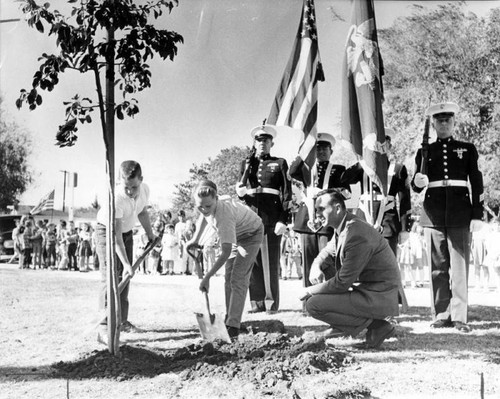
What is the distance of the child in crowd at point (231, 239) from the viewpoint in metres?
4.54

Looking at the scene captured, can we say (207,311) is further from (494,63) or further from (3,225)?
(3,225)

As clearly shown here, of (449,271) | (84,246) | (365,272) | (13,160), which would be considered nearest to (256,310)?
(449,271)

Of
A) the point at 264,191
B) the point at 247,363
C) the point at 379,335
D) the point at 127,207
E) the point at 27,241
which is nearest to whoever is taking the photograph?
the point at 247,363

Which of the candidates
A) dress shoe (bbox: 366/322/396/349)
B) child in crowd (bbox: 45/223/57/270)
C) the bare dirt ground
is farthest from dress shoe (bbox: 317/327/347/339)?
child in crowd (bbox: 45/223/57/270)

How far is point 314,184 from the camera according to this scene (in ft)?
20.9

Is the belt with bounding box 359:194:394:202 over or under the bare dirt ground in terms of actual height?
over

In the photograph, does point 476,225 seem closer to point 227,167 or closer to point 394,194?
point 394,194

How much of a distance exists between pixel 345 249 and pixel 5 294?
626 cm

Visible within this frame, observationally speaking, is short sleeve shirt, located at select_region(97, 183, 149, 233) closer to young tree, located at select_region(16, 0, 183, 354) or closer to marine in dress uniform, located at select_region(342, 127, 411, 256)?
young tree, located at select_region(16, 0, 183, 354)

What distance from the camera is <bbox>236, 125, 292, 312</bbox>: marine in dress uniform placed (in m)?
6.59

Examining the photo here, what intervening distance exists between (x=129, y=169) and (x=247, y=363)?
2.10m

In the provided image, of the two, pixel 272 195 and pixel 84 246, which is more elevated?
pixel 272 195

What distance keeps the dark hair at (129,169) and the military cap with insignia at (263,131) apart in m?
2.10

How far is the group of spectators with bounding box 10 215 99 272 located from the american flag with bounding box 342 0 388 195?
11.9 metres
